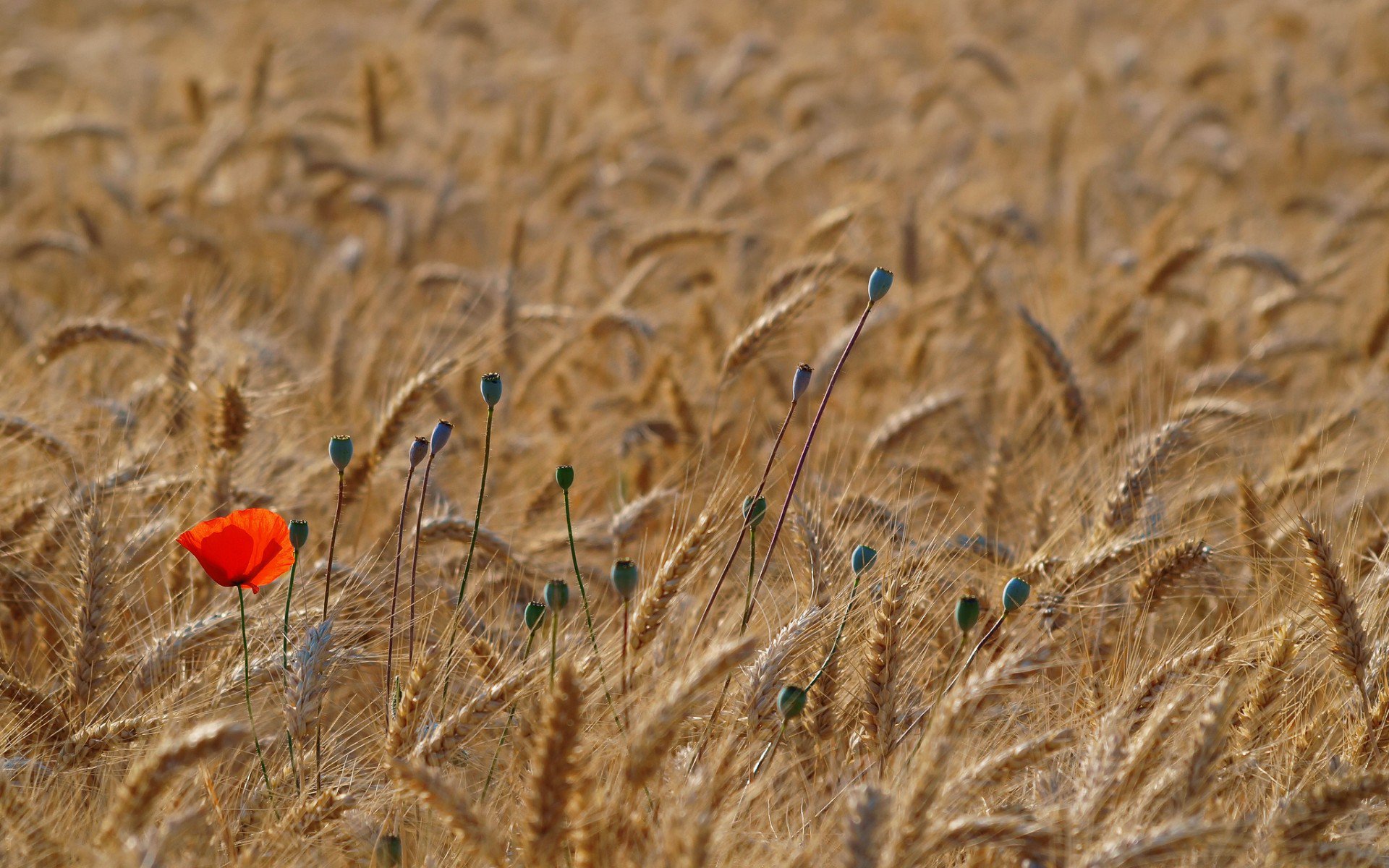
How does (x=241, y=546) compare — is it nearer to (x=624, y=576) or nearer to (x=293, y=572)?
(x=293, y=572)

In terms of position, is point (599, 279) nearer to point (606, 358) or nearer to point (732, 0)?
point (606, 358)

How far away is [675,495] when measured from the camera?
244 cm

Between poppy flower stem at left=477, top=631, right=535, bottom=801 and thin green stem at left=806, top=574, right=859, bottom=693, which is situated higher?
thin green stem at left=806, top=574, right=859, bottom=693

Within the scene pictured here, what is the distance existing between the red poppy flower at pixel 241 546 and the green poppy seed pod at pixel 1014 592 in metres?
0.97

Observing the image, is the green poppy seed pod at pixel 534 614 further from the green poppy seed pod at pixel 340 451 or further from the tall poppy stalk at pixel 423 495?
Answer: the green poppy seed pod at pixel 340 451

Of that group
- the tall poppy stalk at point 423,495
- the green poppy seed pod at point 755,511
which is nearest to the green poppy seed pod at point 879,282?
the green poppy seed pod at point 755,511

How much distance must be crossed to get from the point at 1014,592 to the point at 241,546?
3.36 feet

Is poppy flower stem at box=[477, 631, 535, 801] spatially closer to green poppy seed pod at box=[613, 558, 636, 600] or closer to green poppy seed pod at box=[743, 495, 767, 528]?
green poppy seed pod at box=[613, 558, 636, 600]

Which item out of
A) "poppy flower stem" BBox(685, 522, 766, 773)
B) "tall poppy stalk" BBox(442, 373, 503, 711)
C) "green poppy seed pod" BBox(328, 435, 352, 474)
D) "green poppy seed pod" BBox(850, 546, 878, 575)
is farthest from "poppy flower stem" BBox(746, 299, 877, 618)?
"green poppy seed pod" BBox(328, 435, 352, 474)

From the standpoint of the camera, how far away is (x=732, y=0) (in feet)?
31.4

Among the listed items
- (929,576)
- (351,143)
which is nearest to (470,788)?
(929,576)

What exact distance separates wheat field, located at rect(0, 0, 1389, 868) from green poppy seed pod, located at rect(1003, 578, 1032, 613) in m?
0.01

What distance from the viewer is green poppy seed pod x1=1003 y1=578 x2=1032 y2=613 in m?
1.50

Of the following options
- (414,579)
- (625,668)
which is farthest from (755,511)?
(414,579)
